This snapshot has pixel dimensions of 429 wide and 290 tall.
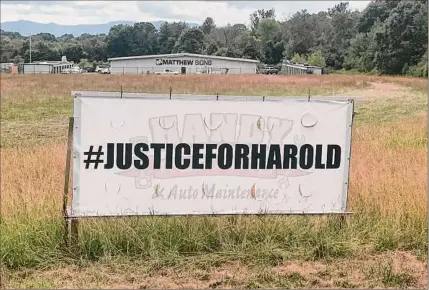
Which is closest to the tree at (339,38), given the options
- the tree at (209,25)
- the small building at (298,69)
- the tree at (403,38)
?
the small building at (298,69)

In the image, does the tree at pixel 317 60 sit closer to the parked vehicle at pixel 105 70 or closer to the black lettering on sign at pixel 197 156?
the parked vehicle at pixel 105 70

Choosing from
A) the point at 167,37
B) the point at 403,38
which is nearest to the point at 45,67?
the point at 167,37

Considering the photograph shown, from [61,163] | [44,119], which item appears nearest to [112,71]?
[44,119]

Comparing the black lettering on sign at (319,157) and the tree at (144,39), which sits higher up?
the tree at (144,39)

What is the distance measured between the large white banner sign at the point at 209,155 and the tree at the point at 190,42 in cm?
5387

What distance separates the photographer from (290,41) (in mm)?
102875

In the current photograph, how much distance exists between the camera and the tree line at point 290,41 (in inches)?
1544

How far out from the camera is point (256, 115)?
4703mm

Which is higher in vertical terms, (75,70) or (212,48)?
(212,48)

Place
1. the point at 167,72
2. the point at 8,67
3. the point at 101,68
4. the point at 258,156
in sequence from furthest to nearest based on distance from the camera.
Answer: the point at 167,72, the point at 101,68, the point at 8,67, the point at 258,156

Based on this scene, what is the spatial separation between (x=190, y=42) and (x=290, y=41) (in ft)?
129

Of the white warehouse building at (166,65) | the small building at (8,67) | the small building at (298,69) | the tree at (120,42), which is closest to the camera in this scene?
the small building at (8,67)

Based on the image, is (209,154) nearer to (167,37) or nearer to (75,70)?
(75,70)

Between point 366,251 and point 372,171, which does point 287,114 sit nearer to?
point 366,251
